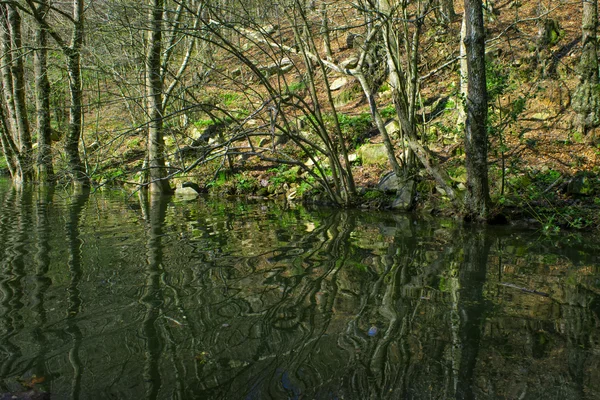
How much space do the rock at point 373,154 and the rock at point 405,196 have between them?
2.06 meters

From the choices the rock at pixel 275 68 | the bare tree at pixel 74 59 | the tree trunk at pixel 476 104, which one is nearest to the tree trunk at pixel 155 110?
the bare tree at pixel 74 59

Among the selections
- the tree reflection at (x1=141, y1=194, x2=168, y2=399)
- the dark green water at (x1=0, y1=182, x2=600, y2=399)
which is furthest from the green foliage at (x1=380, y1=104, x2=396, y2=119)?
the tree reflection at (x1=141, y1=194, x2=168, y2=399)

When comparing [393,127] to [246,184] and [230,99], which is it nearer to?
[246,184]

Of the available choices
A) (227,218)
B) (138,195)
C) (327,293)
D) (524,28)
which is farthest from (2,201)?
(524,28)

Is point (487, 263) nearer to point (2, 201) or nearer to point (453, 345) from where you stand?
point (453, 345)

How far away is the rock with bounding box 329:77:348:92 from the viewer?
1773 centimetres

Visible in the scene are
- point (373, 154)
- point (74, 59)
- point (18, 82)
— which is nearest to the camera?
point (373, 154)

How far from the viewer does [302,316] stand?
3912 millimetres

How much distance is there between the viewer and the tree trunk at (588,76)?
9812 mm

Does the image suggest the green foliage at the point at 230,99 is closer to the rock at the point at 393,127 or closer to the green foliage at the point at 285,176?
the green foliage at the point at 285,176

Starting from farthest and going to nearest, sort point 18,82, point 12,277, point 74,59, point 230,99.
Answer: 1. point 230,99
2. point 18,82
3. point 74,59
4. point 12,277

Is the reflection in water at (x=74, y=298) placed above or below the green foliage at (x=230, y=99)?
below

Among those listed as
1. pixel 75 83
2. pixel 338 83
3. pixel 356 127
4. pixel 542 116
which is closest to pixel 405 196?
pixel 542 116

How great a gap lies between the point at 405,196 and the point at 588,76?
4.56 metres
